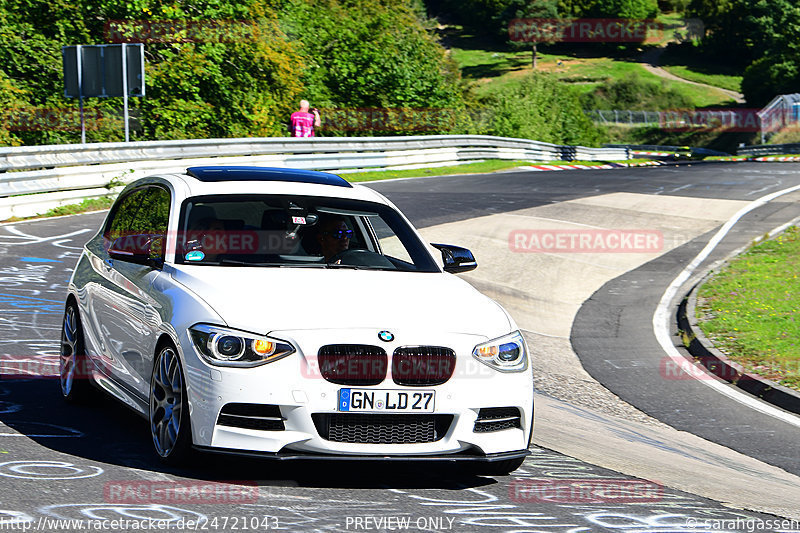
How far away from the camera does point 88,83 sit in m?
22.7

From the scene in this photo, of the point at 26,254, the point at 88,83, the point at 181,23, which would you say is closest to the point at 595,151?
the point at 181,23

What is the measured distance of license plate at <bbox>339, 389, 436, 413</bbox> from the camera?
529 cm

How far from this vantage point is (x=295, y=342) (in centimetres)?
530

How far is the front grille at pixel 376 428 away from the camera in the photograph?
5.33 metres

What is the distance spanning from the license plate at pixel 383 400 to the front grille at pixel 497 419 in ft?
1.21

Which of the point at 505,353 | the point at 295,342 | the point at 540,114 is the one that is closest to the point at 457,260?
the point at 505,353

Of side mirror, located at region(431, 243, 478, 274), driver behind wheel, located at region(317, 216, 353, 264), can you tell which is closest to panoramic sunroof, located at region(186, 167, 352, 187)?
driver behind wheel, located at region(317, 216, 353, 264)

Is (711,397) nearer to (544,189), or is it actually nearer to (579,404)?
(579,404)

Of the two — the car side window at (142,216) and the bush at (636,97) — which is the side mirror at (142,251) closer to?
the car side window at (142,216)

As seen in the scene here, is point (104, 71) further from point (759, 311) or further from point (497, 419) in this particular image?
point (497, 419)

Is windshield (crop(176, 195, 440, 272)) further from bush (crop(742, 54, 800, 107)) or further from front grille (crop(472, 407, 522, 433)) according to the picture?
bush (crop(742, 54, 800, 107))

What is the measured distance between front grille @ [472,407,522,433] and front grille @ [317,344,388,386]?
0.62m

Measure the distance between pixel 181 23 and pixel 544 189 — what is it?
12503mm

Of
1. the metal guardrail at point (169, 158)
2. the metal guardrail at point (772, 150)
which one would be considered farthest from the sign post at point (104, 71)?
the metal guardrail at point (772, 150)
